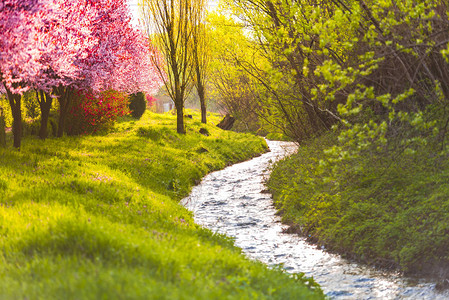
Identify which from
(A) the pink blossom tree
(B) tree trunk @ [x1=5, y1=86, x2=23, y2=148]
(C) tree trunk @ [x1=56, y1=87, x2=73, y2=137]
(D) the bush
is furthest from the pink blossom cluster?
(D) the bush

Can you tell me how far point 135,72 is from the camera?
24.6 meters

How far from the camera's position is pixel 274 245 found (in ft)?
30.8

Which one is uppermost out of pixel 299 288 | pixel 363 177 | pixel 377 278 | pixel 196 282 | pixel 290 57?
pixel 290 57

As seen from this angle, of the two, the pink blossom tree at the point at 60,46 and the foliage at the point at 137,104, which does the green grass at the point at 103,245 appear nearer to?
the pink blossom tree at the point at 60,46

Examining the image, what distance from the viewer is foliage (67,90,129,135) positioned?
1997 centimetres

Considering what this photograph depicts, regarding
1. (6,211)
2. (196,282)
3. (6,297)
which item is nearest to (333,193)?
(196,282)

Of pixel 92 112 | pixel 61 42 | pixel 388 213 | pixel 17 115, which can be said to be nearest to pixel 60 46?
pixel 61 42

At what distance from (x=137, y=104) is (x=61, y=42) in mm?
21159

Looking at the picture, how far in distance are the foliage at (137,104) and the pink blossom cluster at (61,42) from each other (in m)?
8.53

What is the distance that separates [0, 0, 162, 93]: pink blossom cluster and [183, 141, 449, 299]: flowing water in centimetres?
530

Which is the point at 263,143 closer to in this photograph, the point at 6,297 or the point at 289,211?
the point at 289,211

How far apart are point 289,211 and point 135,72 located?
16.1 m

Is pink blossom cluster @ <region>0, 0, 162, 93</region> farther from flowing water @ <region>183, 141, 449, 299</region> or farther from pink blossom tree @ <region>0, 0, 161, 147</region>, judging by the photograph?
flowing water @ <region>183, 141, 449, 299</region>

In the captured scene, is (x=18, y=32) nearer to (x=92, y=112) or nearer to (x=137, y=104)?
(x=92, y=112)
